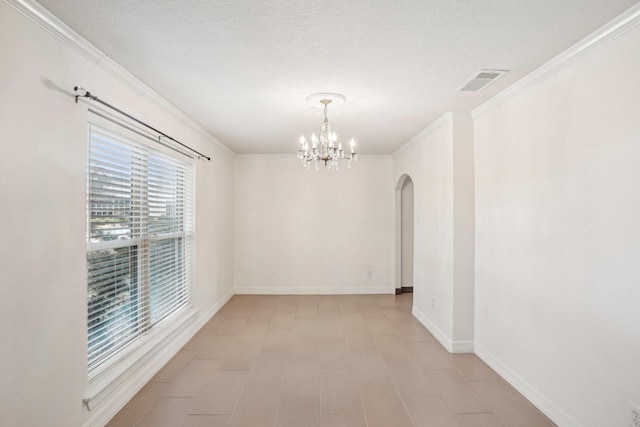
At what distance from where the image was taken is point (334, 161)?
3467 millimetres

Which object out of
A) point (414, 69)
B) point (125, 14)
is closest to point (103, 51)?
point (125, 14)

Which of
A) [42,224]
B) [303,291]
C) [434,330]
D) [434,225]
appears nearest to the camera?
[42,224]

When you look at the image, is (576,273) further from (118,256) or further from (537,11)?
(118,256)

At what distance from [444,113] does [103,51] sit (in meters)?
3.09

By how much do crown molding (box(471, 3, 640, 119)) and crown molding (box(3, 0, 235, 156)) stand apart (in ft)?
9.90

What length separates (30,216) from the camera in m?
1.75

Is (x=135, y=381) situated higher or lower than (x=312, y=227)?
lower

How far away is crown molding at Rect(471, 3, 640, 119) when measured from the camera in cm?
182

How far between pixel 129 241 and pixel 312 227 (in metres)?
3.73

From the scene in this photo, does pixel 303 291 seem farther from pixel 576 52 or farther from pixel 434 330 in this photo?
pixel 576 52

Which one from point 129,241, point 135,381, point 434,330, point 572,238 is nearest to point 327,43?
point 572,238

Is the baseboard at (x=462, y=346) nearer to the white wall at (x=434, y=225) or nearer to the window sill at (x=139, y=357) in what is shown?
the white wall at (x=434, y=225)

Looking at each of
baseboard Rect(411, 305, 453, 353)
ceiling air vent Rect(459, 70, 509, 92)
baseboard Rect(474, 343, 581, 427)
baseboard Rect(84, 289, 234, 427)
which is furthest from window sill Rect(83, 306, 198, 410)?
ceiling air vent Rect(459, 70, 509, 92)

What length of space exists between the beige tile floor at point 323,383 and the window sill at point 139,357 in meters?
0.18
